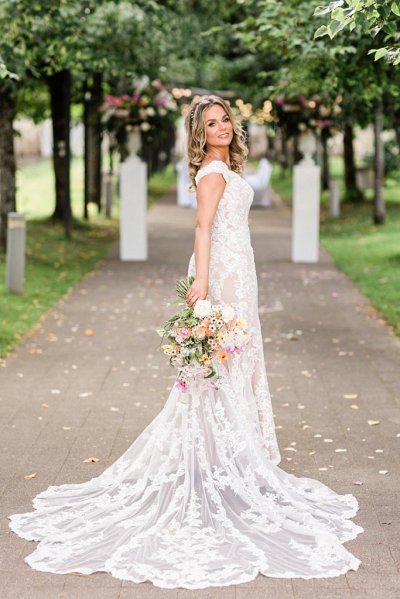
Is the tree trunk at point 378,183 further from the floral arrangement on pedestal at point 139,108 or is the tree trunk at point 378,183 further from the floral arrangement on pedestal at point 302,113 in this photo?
the floral arrangement on pedestal at point 139,108

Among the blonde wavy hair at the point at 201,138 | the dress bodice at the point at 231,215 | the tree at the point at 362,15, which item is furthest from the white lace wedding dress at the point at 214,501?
the tree at the point at 362,15

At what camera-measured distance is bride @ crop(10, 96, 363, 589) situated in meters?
5.30

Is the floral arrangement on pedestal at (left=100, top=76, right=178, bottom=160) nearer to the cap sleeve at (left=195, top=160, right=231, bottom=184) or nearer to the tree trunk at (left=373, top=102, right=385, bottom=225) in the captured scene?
the tree trunk at (left=373, top=102, right=385, bottom=225)

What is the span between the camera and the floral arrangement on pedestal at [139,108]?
20312 millimetres

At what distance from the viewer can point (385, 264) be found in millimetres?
18672

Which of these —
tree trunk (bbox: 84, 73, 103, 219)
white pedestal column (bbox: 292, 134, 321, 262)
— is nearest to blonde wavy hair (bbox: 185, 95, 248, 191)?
white pedestal column (bbox: 292, 134, 321, 262)

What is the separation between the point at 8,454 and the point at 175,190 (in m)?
37.0

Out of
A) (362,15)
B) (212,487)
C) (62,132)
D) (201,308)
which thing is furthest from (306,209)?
(212,487)

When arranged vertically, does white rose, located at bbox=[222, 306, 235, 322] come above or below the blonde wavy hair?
below

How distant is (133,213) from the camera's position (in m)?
20.3

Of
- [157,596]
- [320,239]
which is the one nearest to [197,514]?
[157,596]

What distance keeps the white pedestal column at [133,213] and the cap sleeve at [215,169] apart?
14056mm

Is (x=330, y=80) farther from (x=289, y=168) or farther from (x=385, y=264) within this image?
(x=289, y=168)

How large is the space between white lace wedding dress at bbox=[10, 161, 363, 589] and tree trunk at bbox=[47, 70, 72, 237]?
53.4ft
